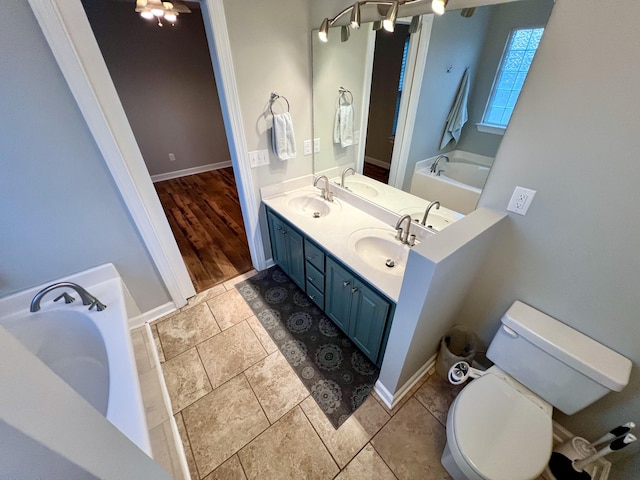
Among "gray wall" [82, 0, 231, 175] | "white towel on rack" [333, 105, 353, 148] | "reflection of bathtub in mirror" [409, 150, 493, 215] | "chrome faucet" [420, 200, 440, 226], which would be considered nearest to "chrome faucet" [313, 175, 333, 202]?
"white towel on rack" [333, 105, 353, 148]

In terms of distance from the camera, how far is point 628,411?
3.69 ft

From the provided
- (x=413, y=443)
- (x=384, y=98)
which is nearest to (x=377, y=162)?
(x=384, y=98)

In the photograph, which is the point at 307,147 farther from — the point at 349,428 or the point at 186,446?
the point at 186,446

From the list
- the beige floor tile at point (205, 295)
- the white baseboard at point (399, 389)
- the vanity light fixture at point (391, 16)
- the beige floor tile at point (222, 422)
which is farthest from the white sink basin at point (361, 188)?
the beige floor tile at point (222, 422)

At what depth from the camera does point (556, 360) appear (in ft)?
3.65

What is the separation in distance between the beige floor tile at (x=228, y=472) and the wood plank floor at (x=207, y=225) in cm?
134

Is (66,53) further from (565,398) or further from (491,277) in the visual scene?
(565,398)

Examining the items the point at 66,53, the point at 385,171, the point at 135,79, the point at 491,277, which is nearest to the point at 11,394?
the point at 66,53

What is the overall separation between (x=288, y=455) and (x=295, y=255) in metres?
1.21

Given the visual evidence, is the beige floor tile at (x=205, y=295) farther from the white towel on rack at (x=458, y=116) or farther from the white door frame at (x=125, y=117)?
the white towel on rack at (x=458, y=116)

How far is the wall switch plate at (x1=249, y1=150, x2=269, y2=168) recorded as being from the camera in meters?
1.92

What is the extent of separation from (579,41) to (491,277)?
1.02 m

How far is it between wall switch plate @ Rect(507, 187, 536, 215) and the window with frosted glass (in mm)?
301

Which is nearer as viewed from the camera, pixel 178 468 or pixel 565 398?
pixel 565 398
